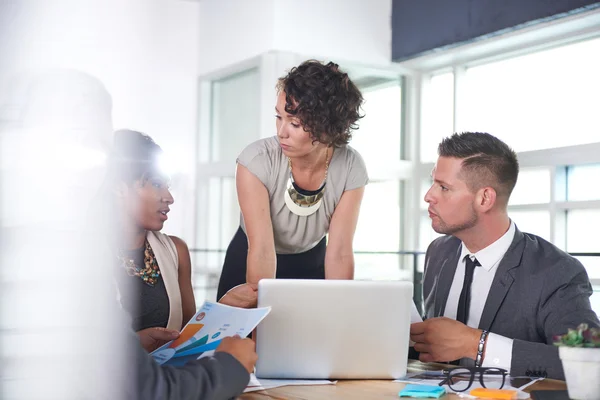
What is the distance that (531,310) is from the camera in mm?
1742

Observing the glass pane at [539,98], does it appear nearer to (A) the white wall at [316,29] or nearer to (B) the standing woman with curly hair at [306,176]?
(A) the white wall at [316,29]

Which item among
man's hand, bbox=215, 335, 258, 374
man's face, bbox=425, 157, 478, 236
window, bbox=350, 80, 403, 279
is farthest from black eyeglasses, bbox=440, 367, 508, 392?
window, bbox=350, 80, 403, 279

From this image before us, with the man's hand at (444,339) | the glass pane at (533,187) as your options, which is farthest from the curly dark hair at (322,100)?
the glass pane at (533,187)

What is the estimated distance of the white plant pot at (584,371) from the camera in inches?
43.5

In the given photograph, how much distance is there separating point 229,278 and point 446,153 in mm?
799

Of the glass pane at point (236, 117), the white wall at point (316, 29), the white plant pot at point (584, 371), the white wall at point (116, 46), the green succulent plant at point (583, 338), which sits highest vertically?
the white wall at point (316, 29)

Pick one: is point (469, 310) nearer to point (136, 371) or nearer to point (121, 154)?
point (136, 371)

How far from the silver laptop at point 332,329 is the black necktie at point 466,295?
0.54 metres

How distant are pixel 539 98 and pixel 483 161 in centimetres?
218

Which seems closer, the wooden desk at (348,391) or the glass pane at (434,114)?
the wooden desk at (348,391)

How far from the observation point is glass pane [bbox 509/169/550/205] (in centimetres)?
391

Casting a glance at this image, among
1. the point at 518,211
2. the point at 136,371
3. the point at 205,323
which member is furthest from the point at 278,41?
the point at 136,371

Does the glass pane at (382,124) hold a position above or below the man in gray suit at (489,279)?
above

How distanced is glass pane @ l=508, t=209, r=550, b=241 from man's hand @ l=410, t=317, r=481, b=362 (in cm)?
247
